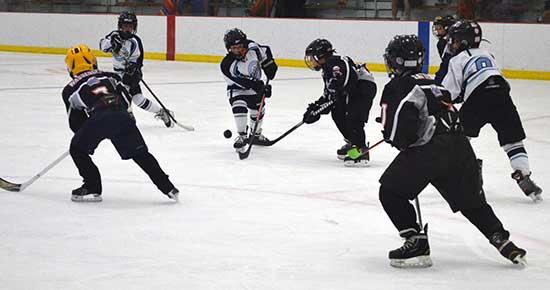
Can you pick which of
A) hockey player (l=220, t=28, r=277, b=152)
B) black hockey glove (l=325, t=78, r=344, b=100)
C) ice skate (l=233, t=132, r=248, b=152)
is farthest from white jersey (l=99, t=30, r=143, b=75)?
black hockey glove (l=325, t=78, r=344, b=100)

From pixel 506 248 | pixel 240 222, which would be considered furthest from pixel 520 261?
pixel 240 222

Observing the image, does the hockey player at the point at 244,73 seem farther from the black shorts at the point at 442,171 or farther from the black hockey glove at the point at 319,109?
the black shorts at the point at 442,171

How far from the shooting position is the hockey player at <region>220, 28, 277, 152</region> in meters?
6.65

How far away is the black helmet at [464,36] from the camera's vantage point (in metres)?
4.97

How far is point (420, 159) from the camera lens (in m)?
3.58

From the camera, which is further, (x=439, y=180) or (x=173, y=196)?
(x=173, y=196)

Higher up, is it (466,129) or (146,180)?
(466,129)

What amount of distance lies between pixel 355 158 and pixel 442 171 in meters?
2.57

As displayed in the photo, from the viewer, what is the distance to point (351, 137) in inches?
248

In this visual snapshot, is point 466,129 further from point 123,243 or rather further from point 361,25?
point 361,25

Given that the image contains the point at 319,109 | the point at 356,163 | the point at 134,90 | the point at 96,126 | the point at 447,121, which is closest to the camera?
the point at 447,121

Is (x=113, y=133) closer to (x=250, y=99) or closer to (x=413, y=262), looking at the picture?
(x=413, y=262)

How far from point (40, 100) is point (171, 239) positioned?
5.99 metres

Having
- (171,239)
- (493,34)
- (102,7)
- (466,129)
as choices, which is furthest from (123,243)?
(102,7)
